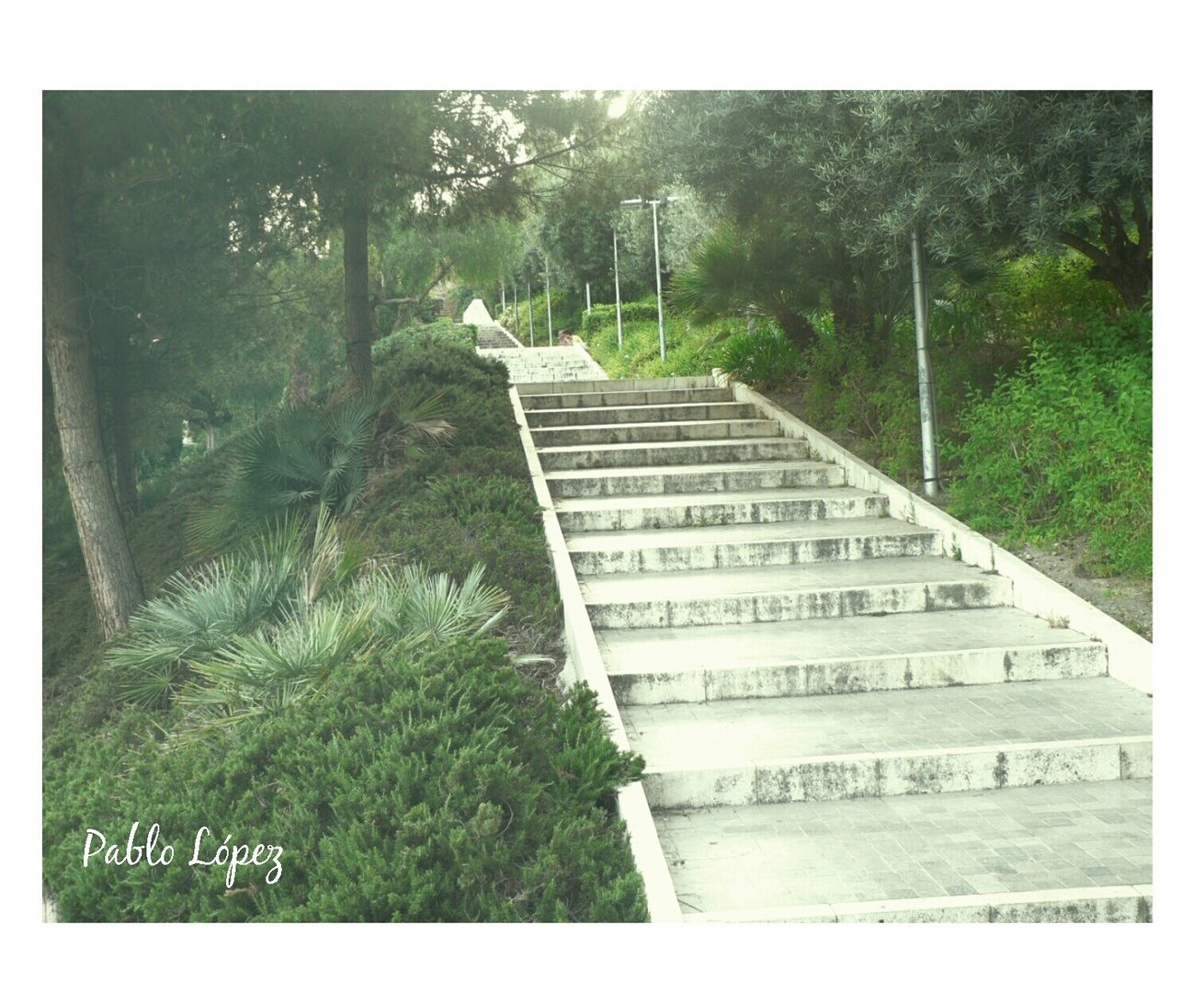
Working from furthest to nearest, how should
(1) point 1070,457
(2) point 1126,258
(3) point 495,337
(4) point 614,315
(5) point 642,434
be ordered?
(3) point 495,337 → (4) point 614,315 → (5) point 642,434 → (2) point 1126,258 → (1) point 1070,457

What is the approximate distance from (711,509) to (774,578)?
129 cm

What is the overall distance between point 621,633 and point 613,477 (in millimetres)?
2628

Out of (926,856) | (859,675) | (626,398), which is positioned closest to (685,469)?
(626,398)

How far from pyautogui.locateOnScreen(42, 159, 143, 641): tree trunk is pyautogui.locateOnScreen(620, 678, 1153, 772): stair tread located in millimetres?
5161

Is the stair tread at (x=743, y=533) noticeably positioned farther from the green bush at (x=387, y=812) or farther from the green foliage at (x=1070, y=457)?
the green bush at (x=387, y=812)

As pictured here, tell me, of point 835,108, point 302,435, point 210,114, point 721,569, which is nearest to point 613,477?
point 721,569

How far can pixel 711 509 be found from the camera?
732 cm

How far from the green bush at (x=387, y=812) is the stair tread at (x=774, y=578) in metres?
1.53

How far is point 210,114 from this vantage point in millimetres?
6422

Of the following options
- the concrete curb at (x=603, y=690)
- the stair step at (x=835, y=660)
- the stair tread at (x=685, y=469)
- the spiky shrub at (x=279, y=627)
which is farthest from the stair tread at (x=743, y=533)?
the spiky shrub at (x=279, y=627)

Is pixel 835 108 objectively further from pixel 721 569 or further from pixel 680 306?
pixel 680 306

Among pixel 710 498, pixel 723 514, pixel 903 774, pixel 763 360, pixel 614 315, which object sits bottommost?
pixel 903 774

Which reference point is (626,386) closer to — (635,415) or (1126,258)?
(635,415)
